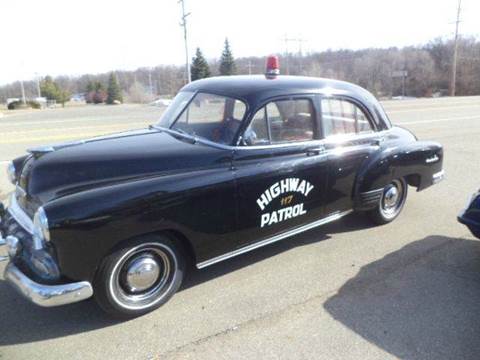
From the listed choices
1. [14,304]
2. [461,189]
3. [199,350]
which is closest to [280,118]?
[199,350]

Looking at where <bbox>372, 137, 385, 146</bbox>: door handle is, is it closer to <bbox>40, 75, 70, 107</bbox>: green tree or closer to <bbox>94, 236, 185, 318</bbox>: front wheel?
<bbox>94, 236, 185, 318</bbox>: front wheel

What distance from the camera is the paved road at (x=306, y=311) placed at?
2801 millimetres

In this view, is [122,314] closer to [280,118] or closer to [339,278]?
[339,278]

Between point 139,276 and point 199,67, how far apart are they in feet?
106

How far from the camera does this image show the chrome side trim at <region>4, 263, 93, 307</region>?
9.02ft

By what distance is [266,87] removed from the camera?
12.8ft

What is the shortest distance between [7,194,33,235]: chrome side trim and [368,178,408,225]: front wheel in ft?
11.8

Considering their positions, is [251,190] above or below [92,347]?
above

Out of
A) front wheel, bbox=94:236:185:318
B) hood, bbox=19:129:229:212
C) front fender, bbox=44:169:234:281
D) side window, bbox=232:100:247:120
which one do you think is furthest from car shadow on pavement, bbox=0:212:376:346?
side window, bbox=232:100:247:120

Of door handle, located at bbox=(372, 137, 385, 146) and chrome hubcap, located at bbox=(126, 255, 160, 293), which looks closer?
chrome hubcap, located at bbox=(126, 255, 160, 293)

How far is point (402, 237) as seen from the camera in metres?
4.63

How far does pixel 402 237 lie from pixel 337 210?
34.2 inches

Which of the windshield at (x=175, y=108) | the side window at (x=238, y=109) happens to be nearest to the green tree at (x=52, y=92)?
the windshield at (x=175, y=108)

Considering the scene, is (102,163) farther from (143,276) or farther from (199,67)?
(199,67)
